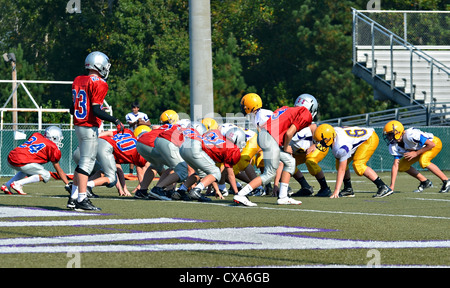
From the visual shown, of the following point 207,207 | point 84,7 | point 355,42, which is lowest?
point 207,207

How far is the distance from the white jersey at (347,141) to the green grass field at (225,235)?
1.33 meters

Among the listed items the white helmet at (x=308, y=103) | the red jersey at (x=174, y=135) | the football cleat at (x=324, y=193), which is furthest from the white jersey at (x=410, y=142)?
the red jersey at (x=174, y=135)

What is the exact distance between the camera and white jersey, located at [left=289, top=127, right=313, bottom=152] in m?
Result: 13.4

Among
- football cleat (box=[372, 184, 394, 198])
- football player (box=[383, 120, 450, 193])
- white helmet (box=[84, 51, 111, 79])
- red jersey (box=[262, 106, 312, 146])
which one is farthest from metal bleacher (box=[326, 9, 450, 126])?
white helmet (box=[84, 51, 111, 79])

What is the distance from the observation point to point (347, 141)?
1269 centimetres

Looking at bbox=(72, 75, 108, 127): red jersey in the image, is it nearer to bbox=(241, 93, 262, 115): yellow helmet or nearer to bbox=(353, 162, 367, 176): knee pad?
bbox=(241, 93, 262, 115): yellow helmet

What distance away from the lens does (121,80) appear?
47000 mm

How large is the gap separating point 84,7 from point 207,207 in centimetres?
4253

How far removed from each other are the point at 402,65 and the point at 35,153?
60.9 ft

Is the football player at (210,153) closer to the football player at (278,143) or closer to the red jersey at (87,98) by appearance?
the football player at (278,143)
